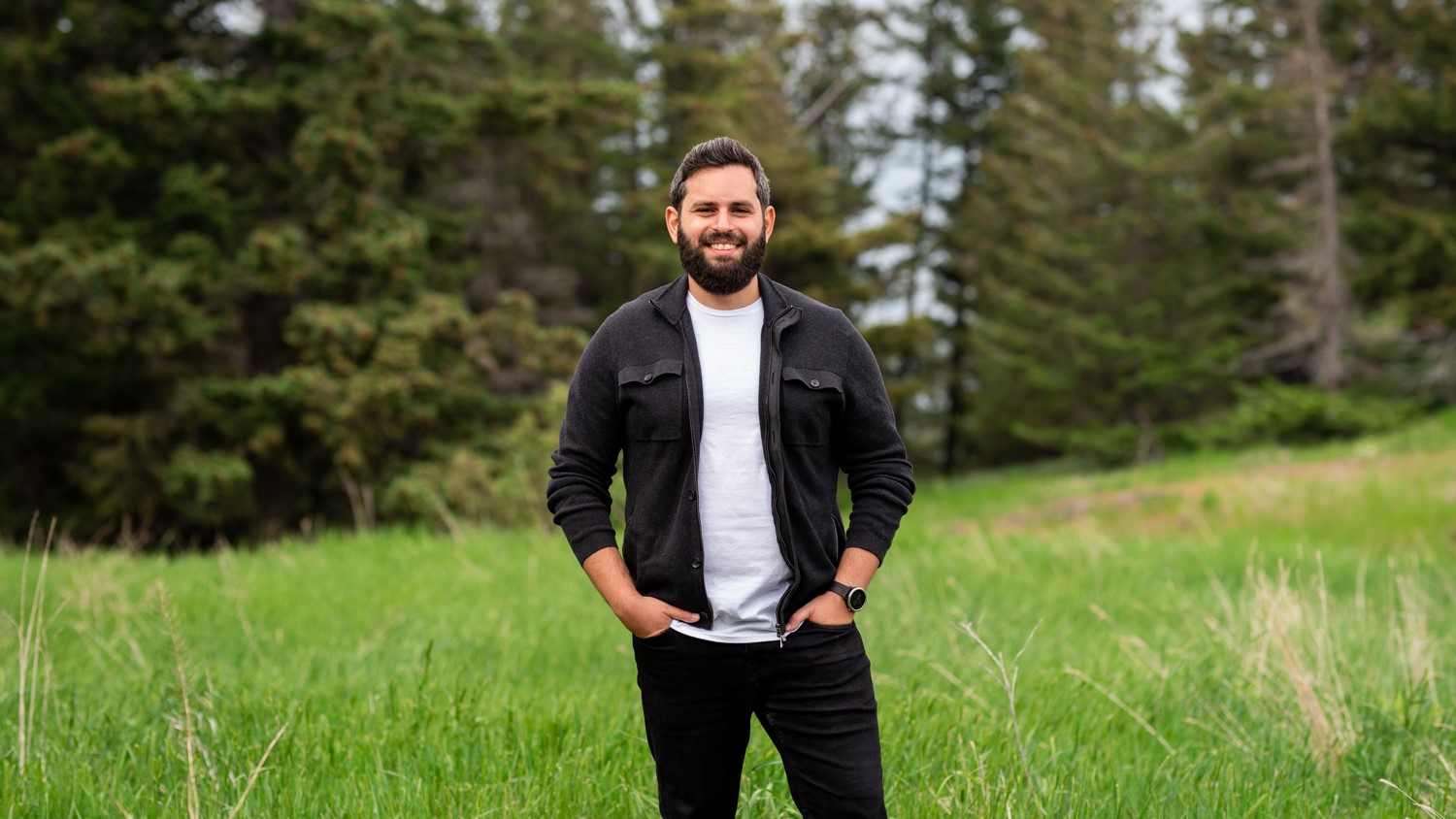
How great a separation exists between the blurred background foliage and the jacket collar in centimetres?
621

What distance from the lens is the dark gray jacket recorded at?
233 centimetres

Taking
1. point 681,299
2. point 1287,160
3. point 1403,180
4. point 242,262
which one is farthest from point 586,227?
point 681,299

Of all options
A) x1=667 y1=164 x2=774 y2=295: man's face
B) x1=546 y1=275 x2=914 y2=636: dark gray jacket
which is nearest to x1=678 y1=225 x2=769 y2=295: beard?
x1=667 y1=164 x2=774 y2=295: man's face

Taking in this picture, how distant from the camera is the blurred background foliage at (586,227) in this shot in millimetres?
14398

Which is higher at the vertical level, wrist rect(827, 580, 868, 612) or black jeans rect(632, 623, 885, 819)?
wrist rect(827, 580, 868, 612)

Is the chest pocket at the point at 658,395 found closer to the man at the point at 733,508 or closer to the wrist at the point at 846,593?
the man at the point at 733,508

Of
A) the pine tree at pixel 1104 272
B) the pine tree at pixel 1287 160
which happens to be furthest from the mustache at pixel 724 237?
the pine tree at pixel 1104 272

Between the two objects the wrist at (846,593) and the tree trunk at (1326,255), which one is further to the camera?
the tree trunk at (1326,255)

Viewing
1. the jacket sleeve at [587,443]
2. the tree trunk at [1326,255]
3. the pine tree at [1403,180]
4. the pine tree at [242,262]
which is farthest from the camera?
the tree trunk at [1326,255]

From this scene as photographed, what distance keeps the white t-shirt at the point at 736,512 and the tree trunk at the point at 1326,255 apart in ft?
67.3

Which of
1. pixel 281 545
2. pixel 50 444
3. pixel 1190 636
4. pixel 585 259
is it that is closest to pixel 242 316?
pixel 50 444

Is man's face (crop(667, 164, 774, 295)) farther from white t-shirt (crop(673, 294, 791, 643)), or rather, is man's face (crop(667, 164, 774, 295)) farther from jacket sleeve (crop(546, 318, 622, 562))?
jacket sleeve (crop(546, 318, 622, 562))

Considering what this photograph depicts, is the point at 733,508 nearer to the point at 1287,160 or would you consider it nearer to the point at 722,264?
the point at 722,264

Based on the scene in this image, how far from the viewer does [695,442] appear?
233 cm
